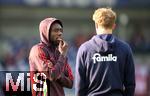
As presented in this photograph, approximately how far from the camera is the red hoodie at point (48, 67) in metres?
7.35

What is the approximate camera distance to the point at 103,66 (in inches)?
284

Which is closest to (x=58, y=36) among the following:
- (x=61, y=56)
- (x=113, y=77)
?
(x=61, y=56)

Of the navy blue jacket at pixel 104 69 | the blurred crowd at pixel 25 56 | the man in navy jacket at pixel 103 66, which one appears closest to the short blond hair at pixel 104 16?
the man in navy jacket at pixel 103 66

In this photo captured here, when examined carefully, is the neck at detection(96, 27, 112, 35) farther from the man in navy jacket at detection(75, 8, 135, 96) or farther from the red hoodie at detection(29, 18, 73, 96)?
the red hoodie at detection(29, 18, 73, 96)

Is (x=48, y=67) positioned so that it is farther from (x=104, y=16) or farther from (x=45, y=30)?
(x=104, y=16)

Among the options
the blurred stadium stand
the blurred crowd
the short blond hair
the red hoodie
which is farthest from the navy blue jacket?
the blurred stadium stand

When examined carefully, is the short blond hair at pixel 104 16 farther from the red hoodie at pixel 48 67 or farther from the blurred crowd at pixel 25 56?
→ the blurred crowd at pixel 25 56

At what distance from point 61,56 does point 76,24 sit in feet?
77.9

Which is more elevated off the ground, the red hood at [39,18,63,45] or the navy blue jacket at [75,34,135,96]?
the red hood at [39,18,63,45]

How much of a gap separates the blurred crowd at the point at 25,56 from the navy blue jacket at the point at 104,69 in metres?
11.6

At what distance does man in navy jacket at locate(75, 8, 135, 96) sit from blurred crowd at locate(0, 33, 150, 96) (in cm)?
1156

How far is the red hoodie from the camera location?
7353 millimetres

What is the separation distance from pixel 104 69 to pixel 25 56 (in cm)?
1663

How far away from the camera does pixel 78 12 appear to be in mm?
31422
